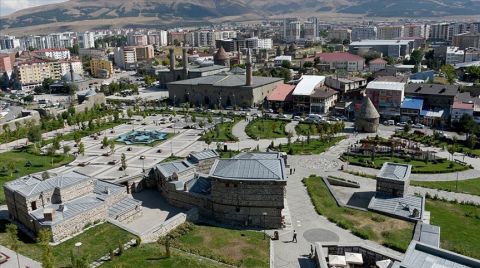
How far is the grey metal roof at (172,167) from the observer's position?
34969mm

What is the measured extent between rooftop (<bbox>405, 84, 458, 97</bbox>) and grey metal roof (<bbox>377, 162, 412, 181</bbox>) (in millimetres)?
32671

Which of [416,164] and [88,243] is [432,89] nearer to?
[416,164]

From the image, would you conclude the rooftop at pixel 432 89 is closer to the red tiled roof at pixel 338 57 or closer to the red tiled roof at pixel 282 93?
the red tiled roof at pixel 282 93

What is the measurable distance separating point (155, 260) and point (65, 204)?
9133mm

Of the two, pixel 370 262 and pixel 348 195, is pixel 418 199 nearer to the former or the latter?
pixel 348 195

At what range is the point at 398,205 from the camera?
31.1m

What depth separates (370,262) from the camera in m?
24.2

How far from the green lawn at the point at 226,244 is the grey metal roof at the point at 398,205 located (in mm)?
9579

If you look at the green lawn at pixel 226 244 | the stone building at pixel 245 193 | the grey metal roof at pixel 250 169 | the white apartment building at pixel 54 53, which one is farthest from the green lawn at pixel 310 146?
the white apartment building at pixel 54 53

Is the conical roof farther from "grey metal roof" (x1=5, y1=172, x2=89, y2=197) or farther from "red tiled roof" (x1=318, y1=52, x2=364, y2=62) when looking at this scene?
"red tiled roof" (x1=318, y1=52, x2=364, y2=62)

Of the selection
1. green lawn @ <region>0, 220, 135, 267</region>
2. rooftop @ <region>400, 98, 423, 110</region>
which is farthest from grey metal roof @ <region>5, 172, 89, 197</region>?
rooftop @ <region>400, 98, 423, 110</region>

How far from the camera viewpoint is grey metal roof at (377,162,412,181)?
32469mm

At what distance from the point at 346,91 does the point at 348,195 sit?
43.6m

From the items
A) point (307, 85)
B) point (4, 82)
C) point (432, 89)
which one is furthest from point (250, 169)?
point (4, 82)
